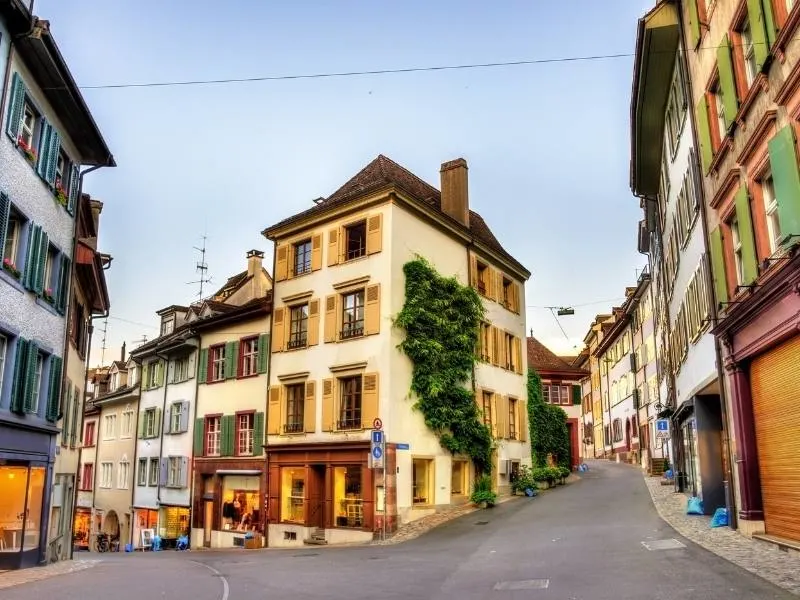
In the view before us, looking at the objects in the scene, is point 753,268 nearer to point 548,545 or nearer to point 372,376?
point 548,545

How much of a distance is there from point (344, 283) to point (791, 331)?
17.8 m

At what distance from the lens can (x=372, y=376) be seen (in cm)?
2580

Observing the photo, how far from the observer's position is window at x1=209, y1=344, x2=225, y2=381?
3331 cm

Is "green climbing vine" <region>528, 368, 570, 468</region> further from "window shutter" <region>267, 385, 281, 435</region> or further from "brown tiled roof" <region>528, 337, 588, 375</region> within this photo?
"window shutter" <region>267, 385, 281, 435</region>

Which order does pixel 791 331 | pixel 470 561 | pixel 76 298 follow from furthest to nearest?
pixel 76 298
pixel 470 561
pixel 791 331

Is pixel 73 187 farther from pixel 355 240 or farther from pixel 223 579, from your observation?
pixel 223 579

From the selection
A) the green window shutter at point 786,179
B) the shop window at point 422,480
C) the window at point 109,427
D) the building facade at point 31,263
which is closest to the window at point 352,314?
the shop window at point 422,480

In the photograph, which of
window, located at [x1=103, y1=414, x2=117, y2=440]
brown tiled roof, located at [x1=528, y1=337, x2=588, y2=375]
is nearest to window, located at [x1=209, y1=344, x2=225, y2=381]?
window, located at [x1=103, y1=414, x2=117, y2=440]

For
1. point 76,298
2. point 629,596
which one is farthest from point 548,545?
point 76,298

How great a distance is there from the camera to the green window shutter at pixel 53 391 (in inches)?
750

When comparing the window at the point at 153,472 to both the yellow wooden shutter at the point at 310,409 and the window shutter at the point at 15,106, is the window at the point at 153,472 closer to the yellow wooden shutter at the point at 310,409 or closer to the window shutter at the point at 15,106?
the yellow wooden shutter at the point at 310,409

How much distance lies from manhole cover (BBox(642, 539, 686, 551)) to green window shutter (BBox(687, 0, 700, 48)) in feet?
36.0

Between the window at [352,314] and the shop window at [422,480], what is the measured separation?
16.6 feet

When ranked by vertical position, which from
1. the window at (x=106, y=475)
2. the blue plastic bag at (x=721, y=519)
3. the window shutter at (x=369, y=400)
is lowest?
the blue plastic bag at (x=721, y=519)
